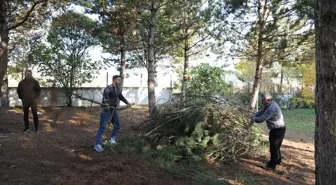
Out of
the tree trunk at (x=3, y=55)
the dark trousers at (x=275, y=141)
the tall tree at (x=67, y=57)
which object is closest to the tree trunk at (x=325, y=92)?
the dark trousers at (x=275, y=141)

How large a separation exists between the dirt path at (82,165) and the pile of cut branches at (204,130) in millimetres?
416

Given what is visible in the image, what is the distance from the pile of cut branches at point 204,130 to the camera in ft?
22.5

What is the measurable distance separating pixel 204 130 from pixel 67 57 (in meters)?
10.3

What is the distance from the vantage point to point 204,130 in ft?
23.4

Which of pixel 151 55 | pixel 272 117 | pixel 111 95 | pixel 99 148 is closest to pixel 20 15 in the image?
pixel 151 55

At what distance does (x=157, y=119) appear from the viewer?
26.4 feet

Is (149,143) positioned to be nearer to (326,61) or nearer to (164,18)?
(326,61)

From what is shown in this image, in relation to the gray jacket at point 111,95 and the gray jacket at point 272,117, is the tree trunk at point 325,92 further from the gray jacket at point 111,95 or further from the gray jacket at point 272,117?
the gray jacket at point 111,95

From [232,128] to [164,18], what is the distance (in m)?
7.83

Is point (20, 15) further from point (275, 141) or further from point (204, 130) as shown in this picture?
point (275, 141)

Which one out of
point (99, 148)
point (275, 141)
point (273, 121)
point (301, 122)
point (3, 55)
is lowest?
point (301, 122)

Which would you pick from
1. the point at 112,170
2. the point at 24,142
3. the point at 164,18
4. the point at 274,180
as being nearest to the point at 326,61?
the point at 274,180

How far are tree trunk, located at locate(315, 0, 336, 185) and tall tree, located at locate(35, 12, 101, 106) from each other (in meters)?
12.3

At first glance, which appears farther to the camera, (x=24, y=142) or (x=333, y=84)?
(x=24, y=142)
